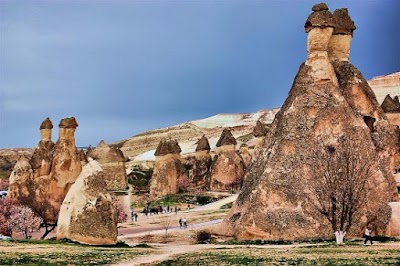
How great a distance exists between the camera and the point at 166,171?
67.5 meters

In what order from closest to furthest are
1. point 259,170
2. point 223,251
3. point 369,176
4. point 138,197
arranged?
point 223,251, point 369,176, point 259,170, point 138,197

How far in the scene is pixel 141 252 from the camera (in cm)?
2486

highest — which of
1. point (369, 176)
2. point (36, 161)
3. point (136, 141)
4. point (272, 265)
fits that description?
point (136, 141)

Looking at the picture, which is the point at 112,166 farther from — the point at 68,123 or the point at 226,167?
the point at 68,123

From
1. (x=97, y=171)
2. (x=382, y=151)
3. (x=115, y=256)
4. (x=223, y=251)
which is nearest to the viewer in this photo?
(x=115, y=256)

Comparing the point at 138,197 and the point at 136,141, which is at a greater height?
the point at 136,141

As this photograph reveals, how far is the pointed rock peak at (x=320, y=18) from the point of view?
112 ft

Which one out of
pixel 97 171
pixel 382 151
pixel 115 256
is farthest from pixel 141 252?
pixel 382 151

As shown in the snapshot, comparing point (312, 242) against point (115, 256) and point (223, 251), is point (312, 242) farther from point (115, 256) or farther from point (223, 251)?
point (115, 256)

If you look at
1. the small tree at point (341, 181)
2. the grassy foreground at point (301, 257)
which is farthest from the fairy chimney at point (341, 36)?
the grassy foreground at point (301, 257)

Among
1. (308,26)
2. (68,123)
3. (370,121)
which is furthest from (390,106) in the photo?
(68,123)

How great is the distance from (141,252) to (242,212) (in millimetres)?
8556

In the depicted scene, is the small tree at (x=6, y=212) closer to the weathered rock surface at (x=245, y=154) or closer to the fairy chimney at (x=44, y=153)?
the fairy chimney at (x=44, y=153)

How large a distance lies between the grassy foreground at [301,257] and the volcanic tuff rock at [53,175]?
1086 inches
